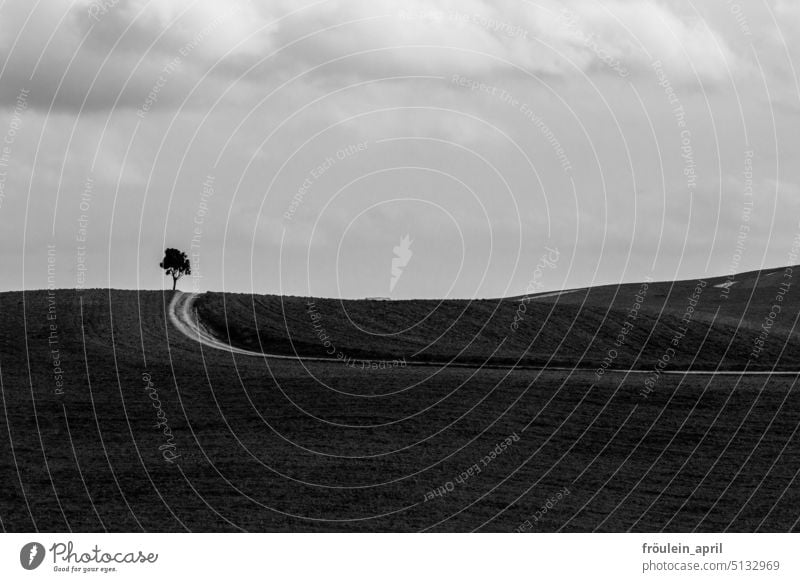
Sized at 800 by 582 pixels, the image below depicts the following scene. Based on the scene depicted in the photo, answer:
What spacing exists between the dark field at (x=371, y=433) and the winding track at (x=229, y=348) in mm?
795

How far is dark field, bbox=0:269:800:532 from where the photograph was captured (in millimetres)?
31703

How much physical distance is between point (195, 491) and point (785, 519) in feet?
59.1

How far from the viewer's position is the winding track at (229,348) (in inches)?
2319

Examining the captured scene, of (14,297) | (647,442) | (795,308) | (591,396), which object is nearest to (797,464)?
(647,442)

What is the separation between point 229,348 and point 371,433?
83.6 ft

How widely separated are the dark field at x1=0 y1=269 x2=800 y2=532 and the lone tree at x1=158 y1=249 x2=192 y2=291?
12.0 m
